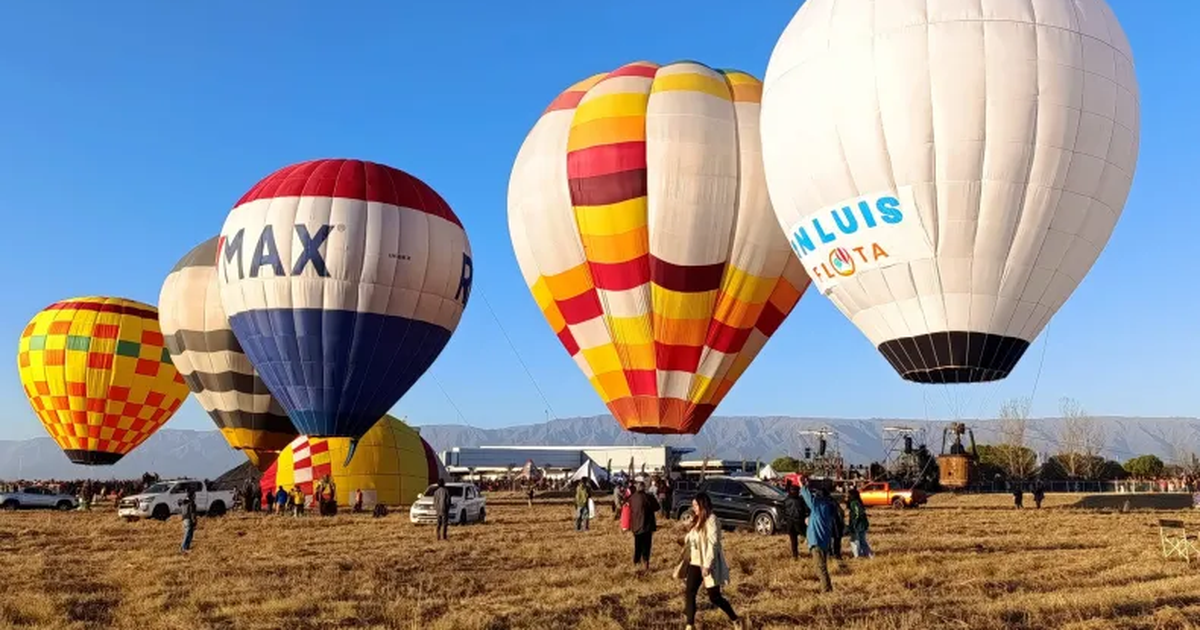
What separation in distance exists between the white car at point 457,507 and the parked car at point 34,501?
23.9 m

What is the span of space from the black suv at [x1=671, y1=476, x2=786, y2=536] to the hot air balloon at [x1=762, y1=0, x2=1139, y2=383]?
4895 millimetres

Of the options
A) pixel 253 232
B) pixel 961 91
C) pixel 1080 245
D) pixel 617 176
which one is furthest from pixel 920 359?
pixel 253 232

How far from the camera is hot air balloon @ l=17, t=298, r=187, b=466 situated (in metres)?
44.1

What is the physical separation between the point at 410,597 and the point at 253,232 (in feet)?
61.8

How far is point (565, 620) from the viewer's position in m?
11.5

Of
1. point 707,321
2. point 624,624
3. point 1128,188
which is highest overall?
point 1128,188

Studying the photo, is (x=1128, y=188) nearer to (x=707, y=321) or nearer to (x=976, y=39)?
(x=976, y=39)

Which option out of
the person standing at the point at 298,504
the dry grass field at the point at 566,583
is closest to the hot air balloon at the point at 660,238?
the dry grass field at the point at 566,583

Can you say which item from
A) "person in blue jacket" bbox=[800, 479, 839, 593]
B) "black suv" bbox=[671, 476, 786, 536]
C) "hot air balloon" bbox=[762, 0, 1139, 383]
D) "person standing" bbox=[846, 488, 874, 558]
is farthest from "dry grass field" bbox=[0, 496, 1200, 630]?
"hot air balloon" bbox=[762, 0, 1139, 383]

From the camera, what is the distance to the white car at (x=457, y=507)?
29703 mm

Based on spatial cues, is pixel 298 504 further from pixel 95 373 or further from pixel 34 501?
pixel 34 501

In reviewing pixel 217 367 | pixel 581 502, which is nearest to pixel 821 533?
pixel 581 502

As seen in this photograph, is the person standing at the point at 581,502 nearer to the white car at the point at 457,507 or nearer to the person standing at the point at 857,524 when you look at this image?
the white car at the point at 457,507

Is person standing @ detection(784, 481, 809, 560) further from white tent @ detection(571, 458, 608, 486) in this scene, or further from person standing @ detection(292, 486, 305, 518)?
white tent @ detection(571, 458, 608, 486)
